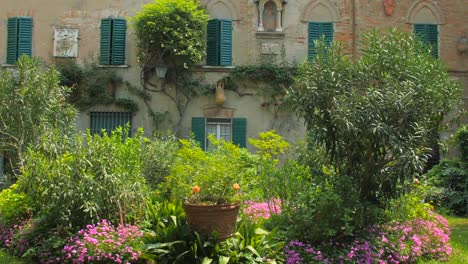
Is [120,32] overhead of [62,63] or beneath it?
overhead

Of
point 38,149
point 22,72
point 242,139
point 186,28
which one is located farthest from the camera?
point 242,139

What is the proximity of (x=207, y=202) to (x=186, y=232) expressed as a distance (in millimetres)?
469

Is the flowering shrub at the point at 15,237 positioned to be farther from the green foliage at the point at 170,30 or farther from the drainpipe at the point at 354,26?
the drainpipe at the point at 354,26

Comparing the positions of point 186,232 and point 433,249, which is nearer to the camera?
point 186,232

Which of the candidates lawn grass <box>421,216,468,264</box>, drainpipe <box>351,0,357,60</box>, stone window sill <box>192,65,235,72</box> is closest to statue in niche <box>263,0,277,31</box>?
stone window sill <box>192,65,235,72</box>

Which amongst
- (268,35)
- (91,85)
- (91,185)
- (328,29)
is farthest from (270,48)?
(91,185)

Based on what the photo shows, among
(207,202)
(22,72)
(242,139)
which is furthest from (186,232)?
(242,139)

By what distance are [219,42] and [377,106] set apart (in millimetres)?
8643

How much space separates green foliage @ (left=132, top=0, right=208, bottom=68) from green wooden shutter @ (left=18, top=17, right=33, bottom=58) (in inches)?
132

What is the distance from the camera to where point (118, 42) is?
14.4m

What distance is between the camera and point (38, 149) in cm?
839

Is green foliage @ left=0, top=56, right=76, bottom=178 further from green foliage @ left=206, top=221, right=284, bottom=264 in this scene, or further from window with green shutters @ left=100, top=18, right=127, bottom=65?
green foliage @ left=206, top=221, right=284, bottom=264

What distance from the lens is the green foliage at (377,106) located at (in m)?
6.59

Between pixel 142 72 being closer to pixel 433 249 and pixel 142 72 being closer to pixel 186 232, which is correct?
pixel 186 232
